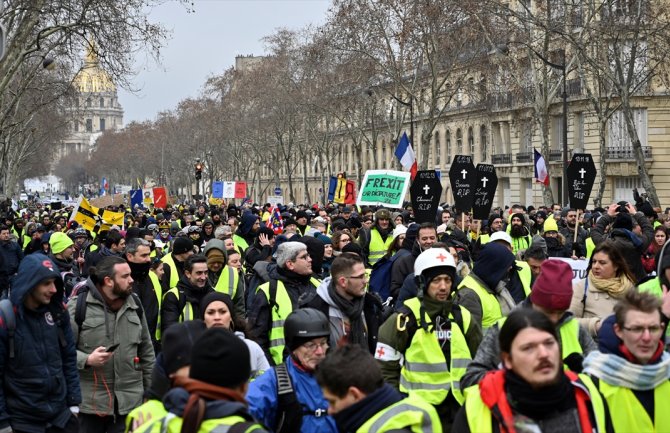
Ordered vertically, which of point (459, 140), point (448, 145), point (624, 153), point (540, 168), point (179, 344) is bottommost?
point (179, 344)

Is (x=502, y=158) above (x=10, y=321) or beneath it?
above

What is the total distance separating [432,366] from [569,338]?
78cm

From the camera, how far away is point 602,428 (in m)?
4.04

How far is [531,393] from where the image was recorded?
3.87 metres

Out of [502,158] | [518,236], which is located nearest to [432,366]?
[518,236]

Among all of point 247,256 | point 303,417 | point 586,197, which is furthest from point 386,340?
point 586,197

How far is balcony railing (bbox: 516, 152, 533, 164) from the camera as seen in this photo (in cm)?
4912

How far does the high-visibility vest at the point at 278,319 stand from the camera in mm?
7309

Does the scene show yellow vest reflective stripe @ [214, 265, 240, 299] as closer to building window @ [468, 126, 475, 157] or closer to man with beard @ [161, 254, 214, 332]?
man with beard @ [161, 254, 214, 332]

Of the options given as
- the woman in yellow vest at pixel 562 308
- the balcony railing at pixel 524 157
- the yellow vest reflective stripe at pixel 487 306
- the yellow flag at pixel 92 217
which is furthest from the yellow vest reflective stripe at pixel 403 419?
the balcony railing at pixel 524 157

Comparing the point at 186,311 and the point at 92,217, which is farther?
the point at 92,217

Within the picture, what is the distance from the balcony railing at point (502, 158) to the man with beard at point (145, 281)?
1723 inches

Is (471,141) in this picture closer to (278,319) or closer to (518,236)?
(518,236)

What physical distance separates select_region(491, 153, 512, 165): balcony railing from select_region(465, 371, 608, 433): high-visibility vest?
1887 inches
